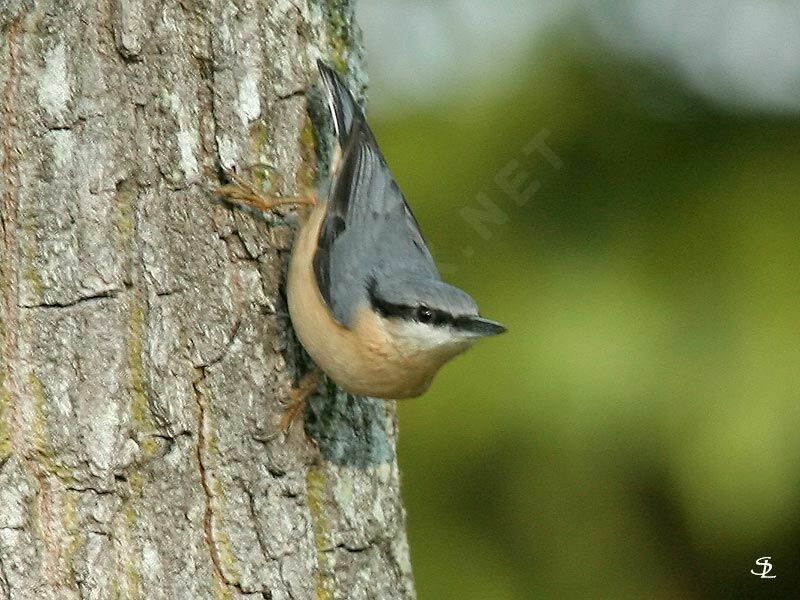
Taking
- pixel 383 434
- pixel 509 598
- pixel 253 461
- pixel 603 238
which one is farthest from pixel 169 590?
pixel 603 238

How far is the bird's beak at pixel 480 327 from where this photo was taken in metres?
2.62

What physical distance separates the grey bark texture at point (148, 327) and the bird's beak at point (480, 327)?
464 mm

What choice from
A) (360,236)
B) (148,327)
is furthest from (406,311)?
(148,327)

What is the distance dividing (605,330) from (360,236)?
35.4 inches

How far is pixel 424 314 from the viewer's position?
2770 millimetres

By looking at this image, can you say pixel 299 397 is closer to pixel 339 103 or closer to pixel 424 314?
pixel 424 314

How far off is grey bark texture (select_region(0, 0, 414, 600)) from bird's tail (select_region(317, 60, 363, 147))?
129mm

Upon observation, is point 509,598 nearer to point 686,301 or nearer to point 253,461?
point 686,301

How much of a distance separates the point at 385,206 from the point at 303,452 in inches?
32.1

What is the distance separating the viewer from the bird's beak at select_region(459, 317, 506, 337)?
262cm

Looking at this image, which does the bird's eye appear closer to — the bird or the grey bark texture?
the bird

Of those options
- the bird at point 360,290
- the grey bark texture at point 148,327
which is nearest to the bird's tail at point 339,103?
the bird at point 360,290

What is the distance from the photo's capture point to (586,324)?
3.43 m

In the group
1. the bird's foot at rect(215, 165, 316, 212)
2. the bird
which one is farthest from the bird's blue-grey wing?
the bird's foot at rect(215, 165, 316, 212)
